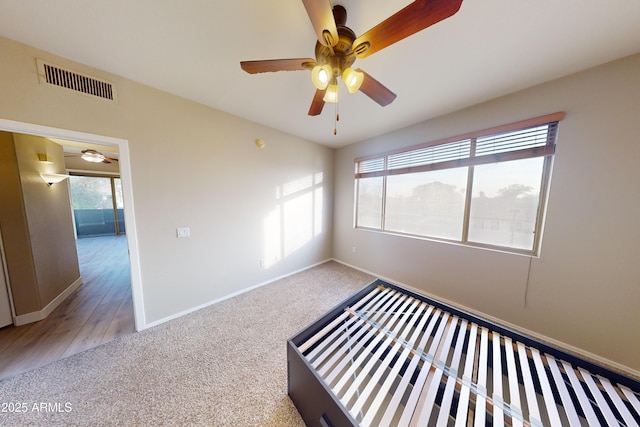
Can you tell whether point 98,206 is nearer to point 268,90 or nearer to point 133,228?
point 133,228

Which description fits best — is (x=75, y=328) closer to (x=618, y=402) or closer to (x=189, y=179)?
(x=189, y=179)

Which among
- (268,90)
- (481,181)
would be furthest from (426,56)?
(481,181)

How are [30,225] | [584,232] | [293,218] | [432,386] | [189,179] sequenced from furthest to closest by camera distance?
[293,218], [189,179], [30,225], [584,232], [432,386]

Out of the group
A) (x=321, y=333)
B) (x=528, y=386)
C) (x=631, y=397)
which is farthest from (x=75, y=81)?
(x=631, y=397)

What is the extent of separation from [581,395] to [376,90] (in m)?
2.03

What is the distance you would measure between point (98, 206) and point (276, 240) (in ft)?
23.8

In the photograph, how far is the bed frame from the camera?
866 mm

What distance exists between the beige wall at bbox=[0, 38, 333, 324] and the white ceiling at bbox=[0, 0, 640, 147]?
273 millimetres

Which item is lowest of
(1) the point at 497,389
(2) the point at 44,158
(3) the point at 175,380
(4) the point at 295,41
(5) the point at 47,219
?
(3) the point at 175,380

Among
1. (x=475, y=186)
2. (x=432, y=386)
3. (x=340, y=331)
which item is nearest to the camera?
(x=432, y=386)

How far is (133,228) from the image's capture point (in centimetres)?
185

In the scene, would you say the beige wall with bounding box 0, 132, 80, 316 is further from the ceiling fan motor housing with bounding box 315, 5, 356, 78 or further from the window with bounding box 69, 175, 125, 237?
the window with bounding box 69, 175, 125, 237

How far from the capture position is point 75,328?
1952 mm

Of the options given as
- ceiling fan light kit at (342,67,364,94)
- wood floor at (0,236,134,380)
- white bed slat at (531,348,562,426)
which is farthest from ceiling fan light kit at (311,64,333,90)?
wood floor at (0,236,134,380)
